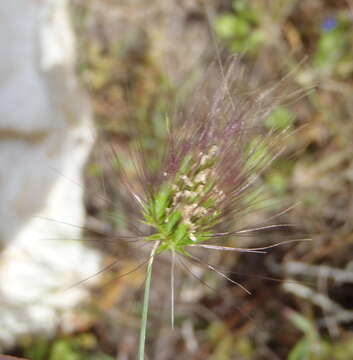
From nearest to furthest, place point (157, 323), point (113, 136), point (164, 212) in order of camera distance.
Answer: point (164, 212), point (157, 323), point (113, 136)

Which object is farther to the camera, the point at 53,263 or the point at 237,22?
the point at 237,22

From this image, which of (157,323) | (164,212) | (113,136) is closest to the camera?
(164,212)

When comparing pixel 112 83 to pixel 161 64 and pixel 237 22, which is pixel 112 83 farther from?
pixel 237 22

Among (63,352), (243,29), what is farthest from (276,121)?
(63,352)

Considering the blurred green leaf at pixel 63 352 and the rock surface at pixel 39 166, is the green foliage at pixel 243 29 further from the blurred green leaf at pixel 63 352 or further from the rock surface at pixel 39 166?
the blurred green leaf at pixel 63 352

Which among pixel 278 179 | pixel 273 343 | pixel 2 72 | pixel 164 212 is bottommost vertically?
pixel 273 343

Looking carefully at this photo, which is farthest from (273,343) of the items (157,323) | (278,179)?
(278,179)

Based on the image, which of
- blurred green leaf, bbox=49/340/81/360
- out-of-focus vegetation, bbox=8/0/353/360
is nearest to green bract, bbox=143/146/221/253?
out-of-focus vegetation, bbox=8/0/353/360
